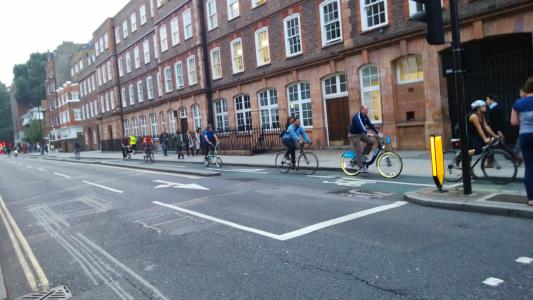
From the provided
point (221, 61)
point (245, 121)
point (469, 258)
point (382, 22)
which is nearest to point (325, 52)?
point (382, 22)

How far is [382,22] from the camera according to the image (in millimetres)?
17672

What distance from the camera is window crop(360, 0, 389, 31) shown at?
1758 cm

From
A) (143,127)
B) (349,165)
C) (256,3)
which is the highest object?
(256,3)

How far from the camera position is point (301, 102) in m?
22.5

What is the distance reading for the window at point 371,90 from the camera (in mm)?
18250

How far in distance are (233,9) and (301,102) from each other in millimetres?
8383

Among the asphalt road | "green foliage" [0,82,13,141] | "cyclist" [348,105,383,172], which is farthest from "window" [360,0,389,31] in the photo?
"green foliage" [0,82,13,141]

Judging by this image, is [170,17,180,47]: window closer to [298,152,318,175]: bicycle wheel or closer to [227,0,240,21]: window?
[227,0,240,21]: window

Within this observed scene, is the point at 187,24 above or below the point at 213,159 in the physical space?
above

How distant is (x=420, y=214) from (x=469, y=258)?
2.24 m

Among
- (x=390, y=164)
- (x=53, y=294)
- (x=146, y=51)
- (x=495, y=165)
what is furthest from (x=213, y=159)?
(x=146, y=51)

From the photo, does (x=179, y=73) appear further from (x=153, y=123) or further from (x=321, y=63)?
(x=321, y=63)

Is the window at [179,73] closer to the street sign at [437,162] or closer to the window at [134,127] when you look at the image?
the window at [134,127]

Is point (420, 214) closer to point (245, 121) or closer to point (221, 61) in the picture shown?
point (245, 121)
